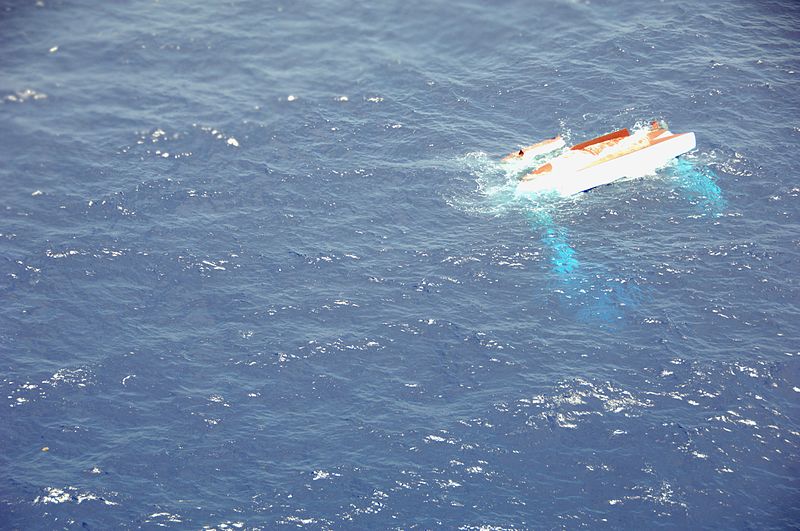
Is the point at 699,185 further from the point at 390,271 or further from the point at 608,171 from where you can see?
the point at 390,271

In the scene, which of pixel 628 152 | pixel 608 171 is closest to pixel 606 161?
pixel 608 171

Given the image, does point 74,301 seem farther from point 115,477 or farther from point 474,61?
point 474,61

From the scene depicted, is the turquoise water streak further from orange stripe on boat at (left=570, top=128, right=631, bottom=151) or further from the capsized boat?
orange stripe on boat at (left=570, top=128, right=631, bottom=151)

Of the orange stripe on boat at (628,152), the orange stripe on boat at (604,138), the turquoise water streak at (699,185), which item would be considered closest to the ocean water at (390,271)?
the turquoise water streak at (699,185)

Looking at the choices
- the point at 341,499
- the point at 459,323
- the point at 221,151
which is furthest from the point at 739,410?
the point at 221,151

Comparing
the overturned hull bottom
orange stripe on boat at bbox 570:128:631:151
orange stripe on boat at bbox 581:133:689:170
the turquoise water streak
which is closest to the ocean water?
the turquoise water streak

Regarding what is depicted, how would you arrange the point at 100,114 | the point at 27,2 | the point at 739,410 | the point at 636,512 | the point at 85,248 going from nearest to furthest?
the point at 636,512
the point at 739,410
the point at 85,248
the point at 100,114
the point at 27,2
